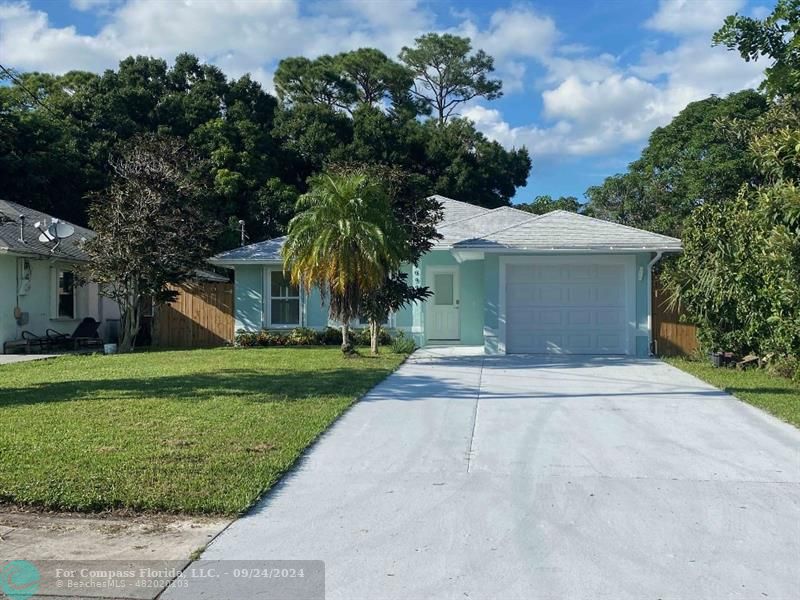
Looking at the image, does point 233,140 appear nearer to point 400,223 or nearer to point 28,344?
point 28,344

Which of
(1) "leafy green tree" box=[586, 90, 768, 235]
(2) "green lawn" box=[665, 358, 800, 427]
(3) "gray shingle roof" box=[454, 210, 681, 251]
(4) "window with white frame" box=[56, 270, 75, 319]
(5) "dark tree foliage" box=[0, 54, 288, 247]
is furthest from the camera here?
(5) "dark tree foliage" box=[0, 54, 288, 247]

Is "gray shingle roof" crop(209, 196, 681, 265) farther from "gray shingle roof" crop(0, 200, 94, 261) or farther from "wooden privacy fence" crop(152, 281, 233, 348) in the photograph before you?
"gray shingle roof" crop(0, 200, 94, 261)

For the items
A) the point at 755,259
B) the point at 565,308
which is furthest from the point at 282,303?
the point at 755,259

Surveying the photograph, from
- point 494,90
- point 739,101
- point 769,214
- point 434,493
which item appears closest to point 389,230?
point 769,214

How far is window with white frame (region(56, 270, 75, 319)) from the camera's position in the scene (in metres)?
20.3

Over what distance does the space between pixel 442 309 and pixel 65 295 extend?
10.9 m

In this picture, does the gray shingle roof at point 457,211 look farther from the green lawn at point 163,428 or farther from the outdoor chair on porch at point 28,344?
the outdoor chair on porch at point 28,344

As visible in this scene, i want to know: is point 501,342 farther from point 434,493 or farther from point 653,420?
point 434,493

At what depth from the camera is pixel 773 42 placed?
7.78 metres

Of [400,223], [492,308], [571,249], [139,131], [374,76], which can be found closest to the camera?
[400,223]

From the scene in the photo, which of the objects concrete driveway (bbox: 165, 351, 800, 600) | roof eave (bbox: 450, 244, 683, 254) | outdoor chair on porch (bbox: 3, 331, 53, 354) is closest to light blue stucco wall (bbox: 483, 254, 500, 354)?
roof eave (bbox: 450, 244, 683, 254)

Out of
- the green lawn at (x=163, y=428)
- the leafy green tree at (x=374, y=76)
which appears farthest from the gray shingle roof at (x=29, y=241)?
the leafy green tree at (x=374, y=76)

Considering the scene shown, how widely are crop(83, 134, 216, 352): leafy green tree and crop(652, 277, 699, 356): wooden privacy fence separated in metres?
11.0

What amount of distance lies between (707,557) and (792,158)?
22.2ft
